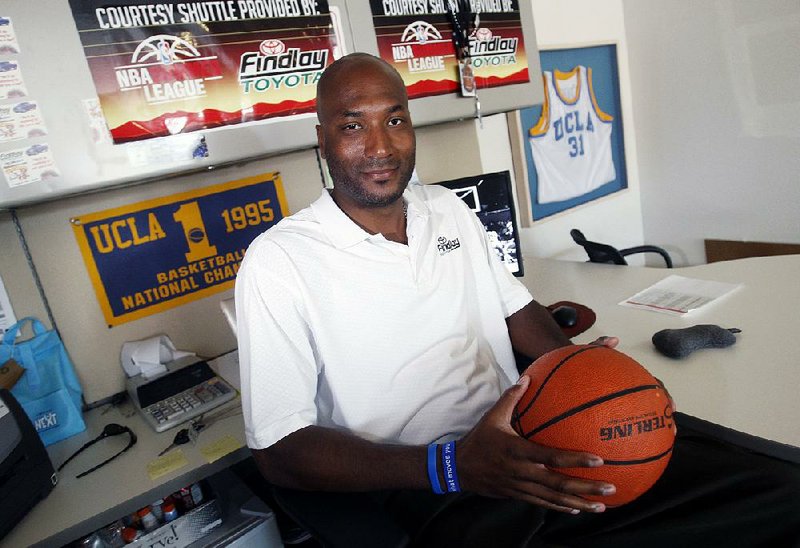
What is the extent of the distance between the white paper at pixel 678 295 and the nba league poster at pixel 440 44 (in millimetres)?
872

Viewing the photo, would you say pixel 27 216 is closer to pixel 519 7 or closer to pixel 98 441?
pixel 98 441

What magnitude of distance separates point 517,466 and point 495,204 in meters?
1.22

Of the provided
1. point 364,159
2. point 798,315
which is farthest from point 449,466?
point 798,315

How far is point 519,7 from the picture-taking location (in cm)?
188

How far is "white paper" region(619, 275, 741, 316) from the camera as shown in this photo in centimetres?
150

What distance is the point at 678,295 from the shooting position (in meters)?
1.59

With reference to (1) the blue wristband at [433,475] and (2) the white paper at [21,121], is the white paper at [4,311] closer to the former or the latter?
(2) the white paper at [21,121]

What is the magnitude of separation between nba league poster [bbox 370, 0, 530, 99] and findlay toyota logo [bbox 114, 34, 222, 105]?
0.53 m

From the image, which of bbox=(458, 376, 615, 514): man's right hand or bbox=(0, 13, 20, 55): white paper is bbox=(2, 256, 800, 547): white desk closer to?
bbox=(458, 376, 615, 514): man's right hand

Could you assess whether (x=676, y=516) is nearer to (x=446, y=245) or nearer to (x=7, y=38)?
(x=446, y=245)

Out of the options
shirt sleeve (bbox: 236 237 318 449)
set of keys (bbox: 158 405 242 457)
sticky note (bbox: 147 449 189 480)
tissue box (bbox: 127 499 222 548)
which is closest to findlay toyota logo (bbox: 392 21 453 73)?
shirt sleeve (bbox: 236 237 318 449)

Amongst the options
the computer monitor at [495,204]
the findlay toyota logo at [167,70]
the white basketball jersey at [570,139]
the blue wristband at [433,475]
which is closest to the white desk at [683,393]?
the computer monitor at [495,204]

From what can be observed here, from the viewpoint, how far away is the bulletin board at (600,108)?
2.69 metres

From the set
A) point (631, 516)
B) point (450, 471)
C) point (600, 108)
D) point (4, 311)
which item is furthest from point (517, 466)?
point (600, 108)
